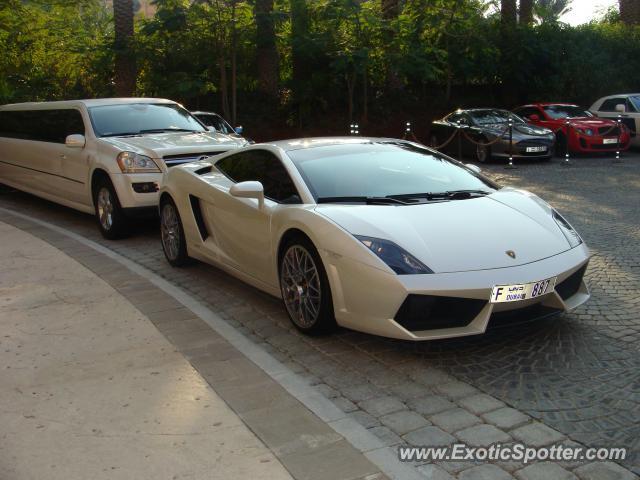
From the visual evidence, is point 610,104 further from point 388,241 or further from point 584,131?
point 388,241

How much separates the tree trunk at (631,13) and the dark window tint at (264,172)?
2400cm

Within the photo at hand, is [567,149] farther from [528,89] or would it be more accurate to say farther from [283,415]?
[283,415]

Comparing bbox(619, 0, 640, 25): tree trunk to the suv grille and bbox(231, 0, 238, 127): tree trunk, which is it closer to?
bbox(231, 0, 238, 127): tree trunk

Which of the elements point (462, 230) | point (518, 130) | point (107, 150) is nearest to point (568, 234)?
point (462, 230)

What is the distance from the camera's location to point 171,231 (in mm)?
7562

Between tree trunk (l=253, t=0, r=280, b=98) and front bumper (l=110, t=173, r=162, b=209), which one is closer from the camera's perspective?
front bumper (l=110, t=173, r=162, b=209)

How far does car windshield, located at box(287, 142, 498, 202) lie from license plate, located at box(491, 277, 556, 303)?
1.21 m

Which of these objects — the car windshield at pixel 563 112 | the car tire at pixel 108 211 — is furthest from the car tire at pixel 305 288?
the car windshield at pixel 563 112

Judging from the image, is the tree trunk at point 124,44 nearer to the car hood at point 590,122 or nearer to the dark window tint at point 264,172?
the car hood at point 590,122

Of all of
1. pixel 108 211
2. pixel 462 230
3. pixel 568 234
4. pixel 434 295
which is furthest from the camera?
pixel 108 211

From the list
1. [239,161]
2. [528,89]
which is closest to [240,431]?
[239,161]

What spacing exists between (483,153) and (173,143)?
411 inches

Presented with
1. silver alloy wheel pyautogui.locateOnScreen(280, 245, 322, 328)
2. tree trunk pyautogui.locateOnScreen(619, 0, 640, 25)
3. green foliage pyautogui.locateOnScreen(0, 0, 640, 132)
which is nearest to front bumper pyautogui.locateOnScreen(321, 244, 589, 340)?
silver alloy wheel pyautogui.locateOnScreen(280, 245, 322, 328)

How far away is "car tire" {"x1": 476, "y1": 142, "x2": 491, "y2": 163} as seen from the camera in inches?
702
